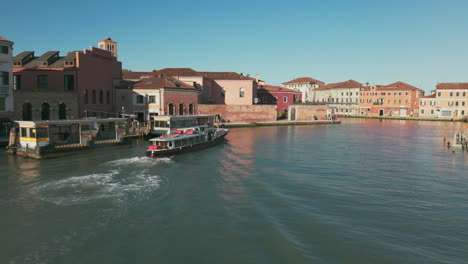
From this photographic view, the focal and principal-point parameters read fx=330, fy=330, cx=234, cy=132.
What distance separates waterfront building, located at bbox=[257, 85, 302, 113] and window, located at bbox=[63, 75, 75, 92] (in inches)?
1572

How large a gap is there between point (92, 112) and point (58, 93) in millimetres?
4765

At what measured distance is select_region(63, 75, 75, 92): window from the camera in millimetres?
35875

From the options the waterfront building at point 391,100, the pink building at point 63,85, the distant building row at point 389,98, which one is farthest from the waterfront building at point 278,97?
the pink building at point 63,85

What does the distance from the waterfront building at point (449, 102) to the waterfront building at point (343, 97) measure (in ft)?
64.7

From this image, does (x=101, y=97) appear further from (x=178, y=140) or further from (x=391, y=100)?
(x=391, y=100)

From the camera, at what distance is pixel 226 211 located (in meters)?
13.7

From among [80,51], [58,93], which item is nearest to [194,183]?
[58,93]

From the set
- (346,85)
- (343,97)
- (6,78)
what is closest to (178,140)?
(6,78)

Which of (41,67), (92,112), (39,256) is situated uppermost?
(41,67)

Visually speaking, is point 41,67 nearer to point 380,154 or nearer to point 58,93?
point 58,93

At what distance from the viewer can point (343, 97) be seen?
98.1 metres

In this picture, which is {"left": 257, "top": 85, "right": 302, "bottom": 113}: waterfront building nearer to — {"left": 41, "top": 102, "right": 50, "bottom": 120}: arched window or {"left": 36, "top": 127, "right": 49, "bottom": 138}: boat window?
{"left": 41, "top": 102, "right": 50, "bottom": 120}: arched window

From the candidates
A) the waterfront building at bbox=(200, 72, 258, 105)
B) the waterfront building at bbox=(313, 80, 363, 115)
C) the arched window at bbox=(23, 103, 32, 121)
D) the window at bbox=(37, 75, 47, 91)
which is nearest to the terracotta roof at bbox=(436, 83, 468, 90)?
the waterfront building at bbox=(313, 80, 363, 115)

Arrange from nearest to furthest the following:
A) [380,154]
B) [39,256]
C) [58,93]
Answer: [39,256] → [380,154] → [58,93]
